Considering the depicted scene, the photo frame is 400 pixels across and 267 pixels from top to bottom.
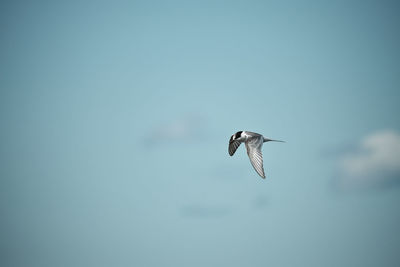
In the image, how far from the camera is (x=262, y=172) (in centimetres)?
3250

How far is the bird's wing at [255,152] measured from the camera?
33938 mm

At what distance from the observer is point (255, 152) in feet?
116

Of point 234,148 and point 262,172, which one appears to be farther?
point 234,148

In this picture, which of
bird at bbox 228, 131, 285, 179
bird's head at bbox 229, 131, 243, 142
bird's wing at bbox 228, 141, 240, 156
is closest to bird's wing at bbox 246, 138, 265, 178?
bird at bbox 228, 131, 285, 179

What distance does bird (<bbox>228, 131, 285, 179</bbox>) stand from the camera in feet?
115

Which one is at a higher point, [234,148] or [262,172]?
[234,148]

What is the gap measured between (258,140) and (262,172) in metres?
4.69

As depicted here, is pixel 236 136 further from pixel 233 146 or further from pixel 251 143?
pixel 251 143

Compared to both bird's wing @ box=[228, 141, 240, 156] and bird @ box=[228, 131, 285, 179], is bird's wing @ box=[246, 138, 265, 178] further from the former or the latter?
bird's wing @ box=[228, 141, 240, 156]

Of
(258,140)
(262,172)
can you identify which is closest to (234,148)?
(258,140)

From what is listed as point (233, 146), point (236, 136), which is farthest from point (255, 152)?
point (236, 136)

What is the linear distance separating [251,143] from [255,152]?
3.92 ft

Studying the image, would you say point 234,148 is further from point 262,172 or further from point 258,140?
point 262,172

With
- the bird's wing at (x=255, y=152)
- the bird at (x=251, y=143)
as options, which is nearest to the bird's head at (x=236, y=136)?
the bird at (x=251, y=143)
